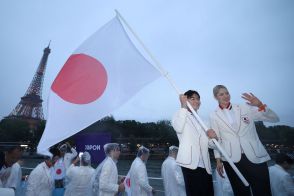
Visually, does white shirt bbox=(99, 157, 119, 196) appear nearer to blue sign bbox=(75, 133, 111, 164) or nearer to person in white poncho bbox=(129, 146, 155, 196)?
person in white poncho bbox=(129, 146, 155, 196)

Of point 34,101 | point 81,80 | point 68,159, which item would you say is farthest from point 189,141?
point 34,101

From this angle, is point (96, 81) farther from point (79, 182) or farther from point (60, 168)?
point (60, 168)

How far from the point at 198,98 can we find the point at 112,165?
3.03m

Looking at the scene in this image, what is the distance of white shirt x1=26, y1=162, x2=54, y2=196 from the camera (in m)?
6.37

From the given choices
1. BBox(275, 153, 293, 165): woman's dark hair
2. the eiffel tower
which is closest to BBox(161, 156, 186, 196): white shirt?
BBox(275, 153, 293, 165): woman's dark hair

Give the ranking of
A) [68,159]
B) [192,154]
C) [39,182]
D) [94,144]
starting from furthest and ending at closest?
[94,144]
[68,159]
[39,182]
[192,154]

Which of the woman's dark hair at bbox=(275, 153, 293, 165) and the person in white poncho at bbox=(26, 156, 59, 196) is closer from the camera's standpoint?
the woman's dark hair at bbox=(275, 153, 293, 165)

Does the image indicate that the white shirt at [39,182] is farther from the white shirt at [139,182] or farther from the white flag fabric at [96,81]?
the white flag fabric at [96,81]

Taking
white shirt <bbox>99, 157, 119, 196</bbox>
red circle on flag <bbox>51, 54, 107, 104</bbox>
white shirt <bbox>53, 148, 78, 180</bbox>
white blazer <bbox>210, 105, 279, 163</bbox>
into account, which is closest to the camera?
white blazer <bbox>210, 105, 279, 163</bbox>

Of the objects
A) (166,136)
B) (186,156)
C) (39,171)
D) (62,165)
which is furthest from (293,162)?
(166,136)

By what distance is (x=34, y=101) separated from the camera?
253ft

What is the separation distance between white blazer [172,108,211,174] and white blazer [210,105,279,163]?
0.67 ft

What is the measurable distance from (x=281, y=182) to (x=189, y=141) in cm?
271

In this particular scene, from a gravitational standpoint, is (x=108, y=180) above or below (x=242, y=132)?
below
